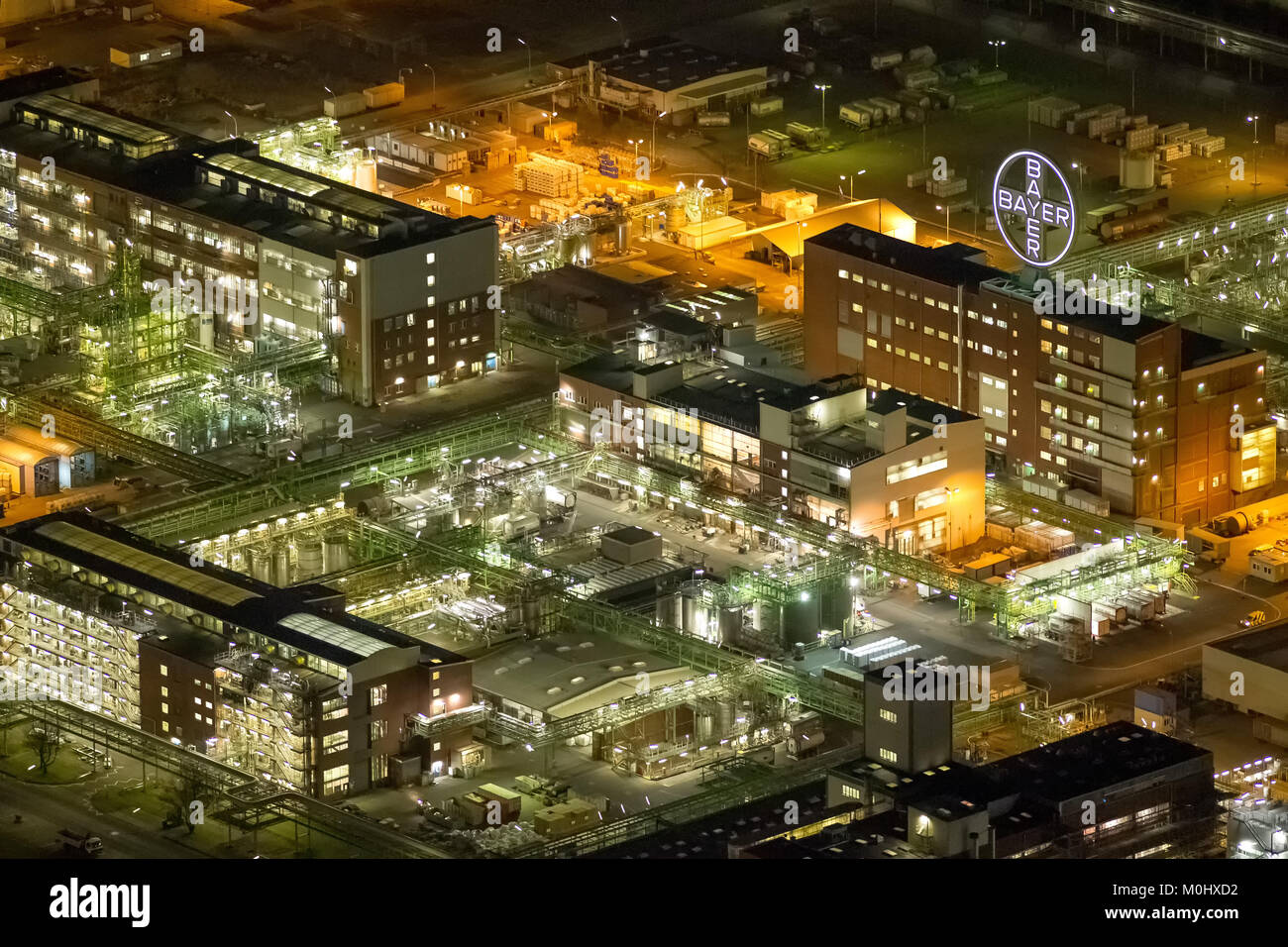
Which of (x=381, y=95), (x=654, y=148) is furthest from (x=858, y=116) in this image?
(x=381, y=95)

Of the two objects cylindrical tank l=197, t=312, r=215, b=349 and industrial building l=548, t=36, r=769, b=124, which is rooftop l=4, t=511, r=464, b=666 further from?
industrial building l=548, t=36, r=769, b=124

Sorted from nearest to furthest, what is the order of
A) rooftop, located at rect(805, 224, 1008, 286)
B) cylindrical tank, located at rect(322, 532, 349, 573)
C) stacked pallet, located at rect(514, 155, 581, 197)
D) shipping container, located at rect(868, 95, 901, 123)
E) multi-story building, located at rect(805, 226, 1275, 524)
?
cylindrical tank, located at rect(322, 532, 349, 573) < multi-story building, located at rect(805, 226, 1275, 524) < rooftop, located at rect(805, 224, 1008, 286) < stacked pallet, located at rect(514, 155, 581, 197) < shipping container, located at rect(868, 95, 901, 123)

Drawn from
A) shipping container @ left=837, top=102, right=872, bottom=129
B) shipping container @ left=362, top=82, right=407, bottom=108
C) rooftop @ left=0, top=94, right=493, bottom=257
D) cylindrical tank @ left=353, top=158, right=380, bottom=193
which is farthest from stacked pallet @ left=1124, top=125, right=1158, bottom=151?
rooftop @ left=0, top=94, right=493, bottom=257

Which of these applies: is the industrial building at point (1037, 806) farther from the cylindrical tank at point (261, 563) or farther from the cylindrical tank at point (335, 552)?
the cylindrical tank at point (261, 563)

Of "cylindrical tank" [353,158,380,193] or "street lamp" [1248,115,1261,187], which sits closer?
"cylindrical tank" [353,158,380,193]

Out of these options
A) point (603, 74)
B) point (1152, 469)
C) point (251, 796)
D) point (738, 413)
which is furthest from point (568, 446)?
point (603, 74)

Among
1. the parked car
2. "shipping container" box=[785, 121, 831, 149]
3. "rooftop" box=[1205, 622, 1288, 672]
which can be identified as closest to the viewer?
"rooftop" box=[1205, 622, 1288, 672]
